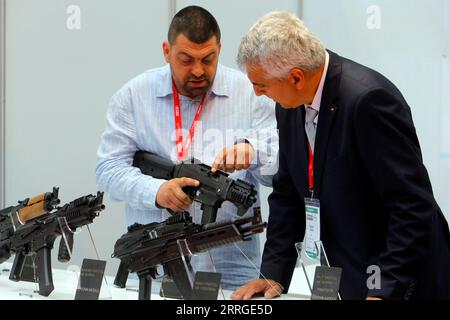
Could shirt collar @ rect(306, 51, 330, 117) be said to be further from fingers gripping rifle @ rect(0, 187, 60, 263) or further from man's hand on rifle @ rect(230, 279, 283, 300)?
fingers gripping rifle @ rect(0, 187, 60, 263)

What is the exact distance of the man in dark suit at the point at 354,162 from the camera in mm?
2367

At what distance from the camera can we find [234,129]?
3441 millimetres

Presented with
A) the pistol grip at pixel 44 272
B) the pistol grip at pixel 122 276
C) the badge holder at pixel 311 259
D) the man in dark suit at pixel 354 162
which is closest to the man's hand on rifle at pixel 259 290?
the man in dark suit at pixel 354 162

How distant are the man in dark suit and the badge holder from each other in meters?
0.09

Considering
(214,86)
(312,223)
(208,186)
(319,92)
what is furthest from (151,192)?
(319,92)

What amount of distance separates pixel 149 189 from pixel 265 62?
971 mm

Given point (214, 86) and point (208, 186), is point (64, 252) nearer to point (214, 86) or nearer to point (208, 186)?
point (208, 186)

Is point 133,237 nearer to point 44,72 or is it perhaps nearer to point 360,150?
point 360,150

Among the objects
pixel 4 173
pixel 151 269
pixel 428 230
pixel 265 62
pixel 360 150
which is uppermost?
pixel 265 62

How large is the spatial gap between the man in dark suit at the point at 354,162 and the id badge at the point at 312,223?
0.7 inches

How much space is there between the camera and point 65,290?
3.10 metres

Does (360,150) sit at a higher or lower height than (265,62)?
lower

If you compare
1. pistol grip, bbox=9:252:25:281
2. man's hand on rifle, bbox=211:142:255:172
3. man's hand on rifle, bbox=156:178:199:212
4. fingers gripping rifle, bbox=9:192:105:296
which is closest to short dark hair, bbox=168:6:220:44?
man's hand on rifle, bbox=211:142:255:172

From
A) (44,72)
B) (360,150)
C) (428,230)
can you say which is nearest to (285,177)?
(360,150)
